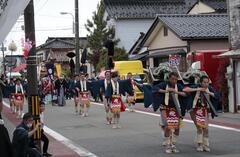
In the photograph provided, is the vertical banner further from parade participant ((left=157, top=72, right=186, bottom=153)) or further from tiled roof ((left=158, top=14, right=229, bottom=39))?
parade participant ((left=157, top=72, right=186, bottom=153))

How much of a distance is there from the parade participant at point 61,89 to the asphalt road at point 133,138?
920 centimetres

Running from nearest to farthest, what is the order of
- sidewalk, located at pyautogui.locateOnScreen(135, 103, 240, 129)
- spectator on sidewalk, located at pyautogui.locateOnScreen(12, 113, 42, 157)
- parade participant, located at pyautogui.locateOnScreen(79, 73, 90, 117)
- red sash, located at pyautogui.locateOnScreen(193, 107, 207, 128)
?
spectator on sidewalk, located at pyautogui.locateOnScreen(12, 113, 42, 157), red sash, located at pyautogui.locateOnScreen(193, 107, 207, 128), sidewalk, located at pyautogui.locateOnScreen(135, 103, 240, 129), parade participant, located at pyautogui.locateOnScreen(79, 73, 90, 117)

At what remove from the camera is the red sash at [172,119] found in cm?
1073

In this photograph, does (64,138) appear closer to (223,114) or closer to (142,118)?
(142,118)

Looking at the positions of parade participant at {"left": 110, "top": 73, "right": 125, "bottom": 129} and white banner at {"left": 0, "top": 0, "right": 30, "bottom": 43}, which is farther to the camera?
parade participant at {"left": 110, "top": 73, "right": 125, "bottom": 129}

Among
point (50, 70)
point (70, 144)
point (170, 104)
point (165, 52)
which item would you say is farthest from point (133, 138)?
point (50, 70)

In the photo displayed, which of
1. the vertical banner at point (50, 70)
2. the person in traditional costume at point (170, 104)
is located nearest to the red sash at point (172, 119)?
the person in traditional costume at point (170, 104)

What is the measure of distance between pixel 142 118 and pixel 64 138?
19.2 feet

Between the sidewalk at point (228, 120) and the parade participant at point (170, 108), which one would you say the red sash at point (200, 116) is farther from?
the sidewalk at point (228, 120)

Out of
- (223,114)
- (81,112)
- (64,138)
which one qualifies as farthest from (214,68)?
(64,138)

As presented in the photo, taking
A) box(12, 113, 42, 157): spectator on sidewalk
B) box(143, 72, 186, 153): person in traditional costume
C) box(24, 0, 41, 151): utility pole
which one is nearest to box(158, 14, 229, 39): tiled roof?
box(143, 72, 186, 153): person in traditional costume

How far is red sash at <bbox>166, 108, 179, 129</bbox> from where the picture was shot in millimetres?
10734

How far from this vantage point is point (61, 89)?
29141 mm

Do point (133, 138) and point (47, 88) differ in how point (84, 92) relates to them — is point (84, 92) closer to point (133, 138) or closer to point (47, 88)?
point (133, 138)
